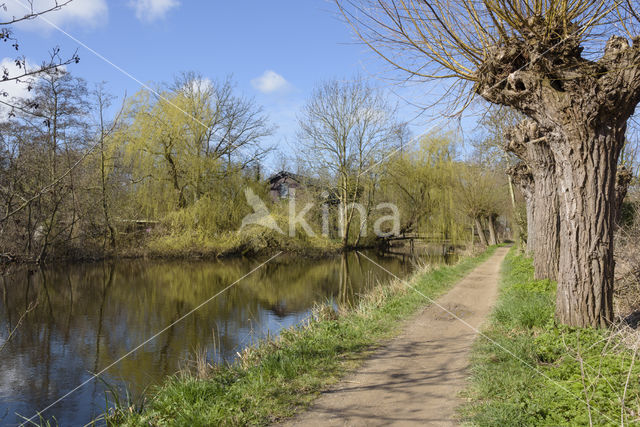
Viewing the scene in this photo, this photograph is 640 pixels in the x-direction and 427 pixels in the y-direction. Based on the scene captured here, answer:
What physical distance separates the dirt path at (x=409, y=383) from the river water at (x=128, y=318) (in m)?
2.60

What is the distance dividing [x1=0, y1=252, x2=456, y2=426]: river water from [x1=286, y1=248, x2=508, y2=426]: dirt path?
8.53 ft

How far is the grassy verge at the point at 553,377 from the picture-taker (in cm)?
368

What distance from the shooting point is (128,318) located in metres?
11.5

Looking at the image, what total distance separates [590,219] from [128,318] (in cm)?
1025

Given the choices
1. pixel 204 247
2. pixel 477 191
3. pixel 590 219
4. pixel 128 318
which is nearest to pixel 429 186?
pixel 477 191

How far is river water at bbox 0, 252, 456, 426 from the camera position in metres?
7.18

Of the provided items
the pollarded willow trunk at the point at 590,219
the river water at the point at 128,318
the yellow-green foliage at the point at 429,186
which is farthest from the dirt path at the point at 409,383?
the yellow-green foliage at the point at 429,186

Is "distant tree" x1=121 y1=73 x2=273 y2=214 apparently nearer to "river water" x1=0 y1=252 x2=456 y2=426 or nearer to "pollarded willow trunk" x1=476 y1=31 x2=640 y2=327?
"river water" x1=0 y1=252 x2=456 y2=426

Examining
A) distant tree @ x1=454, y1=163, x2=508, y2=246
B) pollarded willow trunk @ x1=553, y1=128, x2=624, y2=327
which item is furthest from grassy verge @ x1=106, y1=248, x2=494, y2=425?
distant tree @ x1=454, y1=163, x2=508, y2=246

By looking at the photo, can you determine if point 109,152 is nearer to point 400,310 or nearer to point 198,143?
point 198,143

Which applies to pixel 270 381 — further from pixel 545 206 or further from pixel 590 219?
pixel 545 206

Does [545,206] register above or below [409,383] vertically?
above

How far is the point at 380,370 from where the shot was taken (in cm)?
541

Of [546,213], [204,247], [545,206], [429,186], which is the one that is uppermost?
[429,186]
